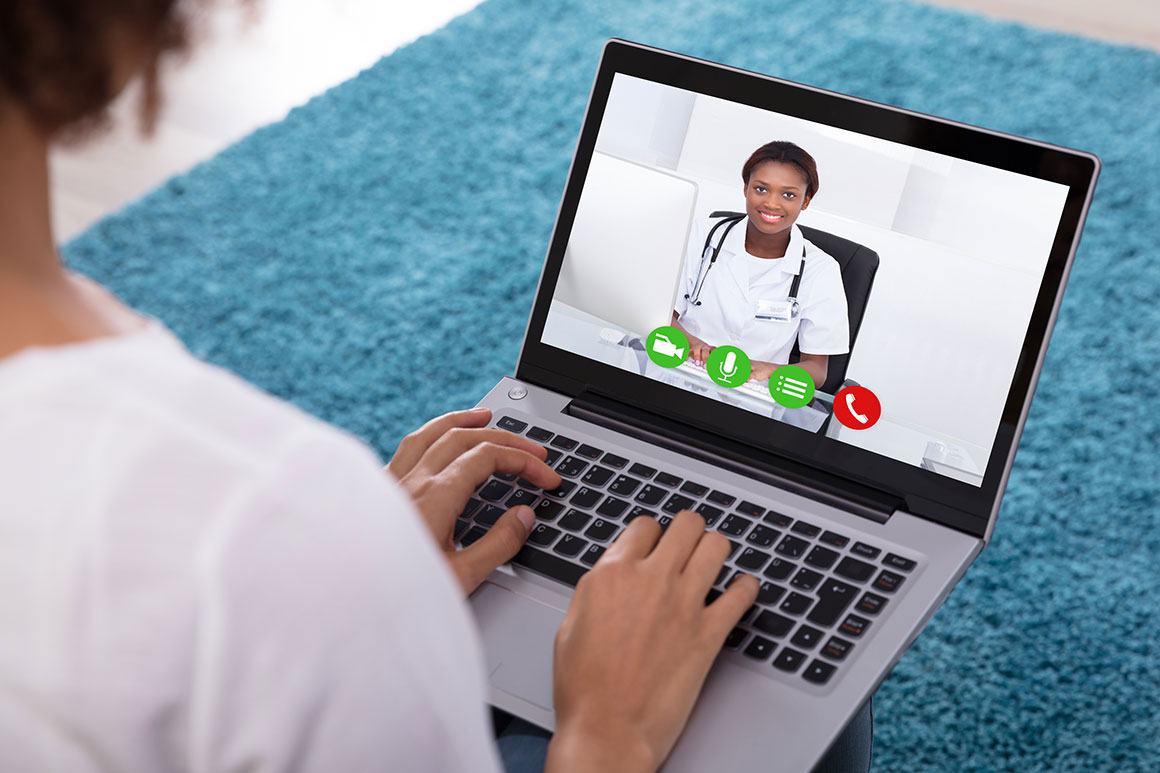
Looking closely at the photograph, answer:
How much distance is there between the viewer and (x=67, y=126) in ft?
1.22

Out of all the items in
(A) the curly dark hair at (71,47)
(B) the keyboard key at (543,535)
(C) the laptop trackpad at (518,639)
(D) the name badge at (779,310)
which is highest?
(A) the curly dark hair at (71,47)

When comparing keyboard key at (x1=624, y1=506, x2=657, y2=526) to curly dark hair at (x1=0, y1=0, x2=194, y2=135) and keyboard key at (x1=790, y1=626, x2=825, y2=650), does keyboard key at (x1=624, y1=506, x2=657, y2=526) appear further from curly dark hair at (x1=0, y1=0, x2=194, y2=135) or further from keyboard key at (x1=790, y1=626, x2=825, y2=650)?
curly dark hair at (x1=0, y1=0, x2=194, y2=135)

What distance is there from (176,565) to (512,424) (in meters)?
0.59

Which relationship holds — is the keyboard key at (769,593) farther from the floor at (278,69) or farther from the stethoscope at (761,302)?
the floor at (278,69)

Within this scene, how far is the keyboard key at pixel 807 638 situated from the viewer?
0.70 m

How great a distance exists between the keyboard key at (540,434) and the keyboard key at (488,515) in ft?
0.26

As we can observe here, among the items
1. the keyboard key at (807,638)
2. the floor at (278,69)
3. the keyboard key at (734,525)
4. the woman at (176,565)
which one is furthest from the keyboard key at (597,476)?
the floor at (278,69)

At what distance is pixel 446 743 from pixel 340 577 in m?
0.08

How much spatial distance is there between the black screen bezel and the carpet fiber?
22.6 inches

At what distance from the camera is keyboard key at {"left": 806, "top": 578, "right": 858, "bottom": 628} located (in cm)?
72

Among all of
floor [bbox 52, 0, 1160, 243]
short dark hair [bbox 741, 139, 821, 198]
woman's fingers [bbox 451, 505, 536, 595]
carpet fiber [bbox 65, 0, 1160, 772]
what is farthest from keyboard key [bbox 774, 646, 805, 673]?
floor [bbox 52, 0, 1160, 243]

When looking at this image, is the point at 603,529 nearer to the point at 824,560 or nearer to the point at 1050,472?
the point at 824,560

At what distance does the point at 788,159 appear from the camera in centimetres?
83

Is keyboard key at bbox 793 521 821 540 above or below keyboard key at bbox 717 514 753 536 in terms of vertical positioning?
above
